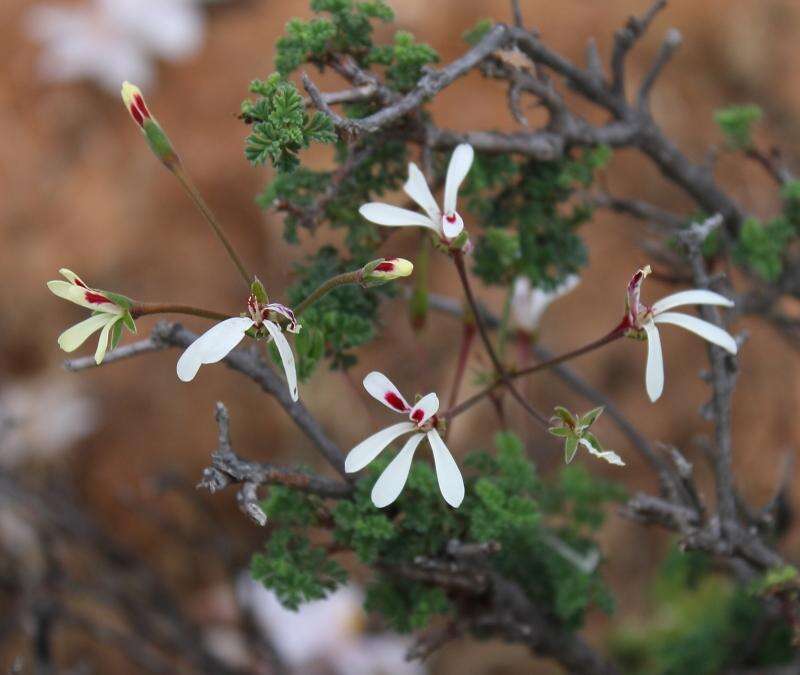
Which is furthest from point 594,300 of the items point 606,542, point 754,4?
point 754,4

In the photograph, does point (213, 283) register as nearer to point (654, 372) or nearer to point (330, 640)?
point (330, 640)

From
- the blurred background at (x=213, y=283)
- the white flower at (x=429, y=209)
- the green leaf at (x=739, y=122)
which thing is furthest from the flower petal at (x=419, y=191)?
the blurred background at (x=213, y=283)

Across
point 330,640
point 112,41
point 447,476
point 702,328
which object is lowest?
point 447,476

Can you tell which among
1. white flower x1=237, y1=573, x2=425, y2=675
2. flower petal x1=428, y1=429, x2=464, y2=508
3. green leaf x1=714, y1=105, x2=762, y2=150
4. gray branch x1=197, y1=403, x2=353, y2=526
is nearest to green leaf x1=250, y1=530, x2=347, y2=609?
gray branch x1=197, y1=403, x2=353, y2=526

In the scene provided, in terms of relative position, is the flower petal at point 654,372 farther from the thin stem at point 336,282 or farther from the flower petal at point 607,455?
the thin stem at point 336,282

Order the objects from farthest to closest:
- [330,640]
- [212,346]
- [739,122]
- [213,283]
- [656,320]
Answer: [213,283] → [330,640] → [739,122] → [656,320] → [212,346]

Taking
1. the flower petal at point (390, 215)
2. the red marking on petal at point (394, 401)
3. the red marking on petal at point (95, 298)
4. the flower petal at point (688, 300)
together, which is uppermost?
the flower petal at point (390, 215)

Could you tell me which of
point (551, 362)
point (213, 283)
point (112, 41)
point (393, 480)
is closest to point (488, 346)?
point (551, 362)
